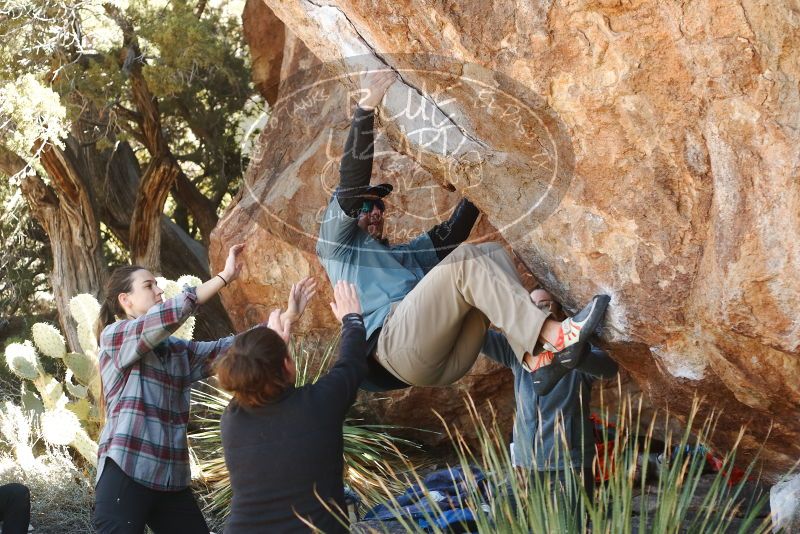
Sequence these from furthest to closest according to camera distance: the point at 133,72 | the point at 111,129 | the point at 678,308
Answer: the point at 111,129
the point at 133,72
the point at 678,308

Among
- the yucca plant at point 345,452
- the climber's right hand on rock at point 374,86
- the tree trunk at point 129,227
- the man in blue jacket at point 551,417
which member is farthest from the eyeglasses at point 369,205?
the tree trunk at point 129,227

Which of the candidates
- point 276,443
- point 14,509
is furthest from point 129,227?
point 276,443

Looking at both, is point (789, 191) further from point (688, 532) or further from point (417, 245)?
point (417, 245)

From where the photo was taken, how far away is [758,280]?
385cm

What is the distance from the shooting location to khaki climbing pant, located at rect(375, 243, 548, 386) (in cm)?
416

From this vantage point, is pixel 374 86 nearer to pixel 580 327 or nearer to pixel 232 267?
pixel 232 267

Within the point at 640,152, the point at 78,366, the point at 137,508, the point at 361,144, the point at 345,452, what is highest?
the point at 361,144

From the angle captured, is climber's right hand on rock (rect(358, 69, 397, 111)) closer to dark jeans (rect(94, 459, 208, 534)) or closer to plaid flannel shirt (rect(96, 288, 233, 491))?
plaid flannel shirt (rect(96, 288, 233, 491))

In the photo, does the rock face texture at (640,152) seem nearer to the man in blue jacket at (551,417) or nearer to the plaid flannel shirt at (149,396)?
the man in blue jacket at (551,417)

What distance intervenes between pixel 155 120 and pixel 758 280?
24.3ft

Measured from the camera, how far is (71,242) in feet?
31.8

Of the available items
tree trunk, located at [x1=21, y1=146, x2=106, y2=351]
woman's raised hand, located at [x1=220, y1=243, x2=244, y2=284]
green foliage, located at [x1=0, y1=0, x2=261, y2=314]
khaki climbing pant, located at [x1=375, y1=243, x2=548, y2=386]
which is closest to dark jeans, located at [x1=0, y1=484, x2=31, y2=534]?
woman's raised hand, located at [x1=220, y1=243, x2=244, y2=284]

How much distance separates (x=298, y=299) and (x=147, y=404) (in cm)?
83

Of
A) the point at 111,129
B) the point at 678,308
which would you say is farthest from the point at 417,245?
the point at 111,129
